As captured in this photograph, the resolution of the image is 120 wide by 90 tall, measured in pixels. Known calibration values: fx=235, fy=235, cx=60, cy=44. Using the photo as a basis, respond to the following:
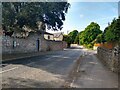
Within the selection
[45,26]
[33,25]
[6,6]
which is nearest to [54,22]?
[45,26]

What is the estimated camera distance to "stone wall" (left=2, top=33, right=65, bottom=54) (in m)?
31.8

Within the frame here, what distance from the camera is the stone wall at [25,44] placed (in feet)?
104

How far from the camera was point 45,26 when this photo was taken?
3853 cm

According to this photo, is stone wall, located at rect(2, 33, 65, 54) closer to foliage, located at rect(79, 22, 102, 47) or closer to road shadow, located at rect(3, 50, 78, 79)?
road shadow, located at rect(3, 50, 78, 79)

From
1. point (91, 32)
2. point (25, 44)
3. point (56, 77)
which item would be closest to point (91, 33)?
point (91, 32)

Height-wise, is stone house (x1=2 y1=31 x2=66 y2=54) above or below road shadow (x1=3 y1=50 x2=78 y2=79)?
above

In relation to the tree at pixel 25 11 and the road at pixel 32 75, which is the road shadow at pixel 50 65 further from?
the tree at pixel 25 11

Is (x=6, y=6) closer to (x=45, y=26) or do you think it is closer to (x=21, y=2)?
(x=21, y=2)

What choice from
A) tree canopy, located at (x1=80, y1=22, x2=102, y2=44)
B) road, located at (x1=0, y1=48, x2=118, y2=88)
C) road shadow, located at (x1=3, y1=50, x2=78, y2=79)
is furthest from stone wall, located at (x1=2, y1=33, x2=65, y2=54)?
tree canopy, located at (x1=80, y1=22, x2=102, y2=44)

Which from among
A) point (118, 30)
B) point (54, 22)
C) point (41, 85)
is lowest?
point (41, 85)

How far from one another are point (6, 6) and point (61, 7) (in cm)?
897

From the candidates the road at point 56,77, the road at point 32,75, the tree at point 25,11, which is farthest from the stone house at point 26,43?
the road at point 56,77

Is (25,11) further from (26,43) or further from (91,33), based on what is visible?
(91,33)

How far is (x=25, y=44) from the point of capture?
39906 mm
